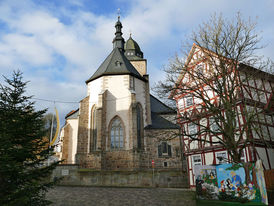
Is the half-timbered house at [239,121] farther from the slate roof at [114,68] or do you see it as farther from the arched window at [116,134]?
the slate roof at [114,68]

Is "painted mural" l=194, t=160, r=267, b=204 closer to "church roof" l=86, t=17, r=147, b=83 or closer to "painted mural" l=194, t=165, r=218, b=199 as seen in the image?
"painted mural" l=194, t=165, r=218, b=199

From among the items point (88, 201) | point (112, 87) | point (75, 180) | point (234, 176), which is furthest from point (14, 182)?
point (112, 87)

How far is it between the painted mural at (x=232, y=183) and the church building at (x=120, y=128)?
8.90 m

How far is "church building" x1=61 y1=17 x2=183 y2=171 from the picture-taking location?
20.4 m

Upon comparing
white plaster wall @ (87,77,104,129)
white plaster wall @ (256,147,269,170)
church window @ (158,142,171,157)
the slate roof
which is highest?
the slate roof

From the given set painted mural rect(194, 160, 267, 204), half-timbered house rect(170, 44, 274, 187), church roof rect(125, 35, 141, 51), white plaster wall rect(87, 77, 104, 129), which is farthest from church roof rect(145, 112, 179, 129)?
church roof rect(125, 35, 141, 51)

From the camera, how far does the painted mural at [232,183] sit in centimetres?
868

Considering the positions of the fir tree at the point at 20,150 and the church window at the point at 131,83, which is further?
the church window at the point at 131,83

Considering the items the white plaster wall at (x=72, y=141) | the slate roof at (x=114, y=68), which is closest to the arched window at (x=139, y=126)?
the slate roof at (x=114, y=68)

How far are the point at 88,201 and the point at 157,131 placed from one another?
1298 cm

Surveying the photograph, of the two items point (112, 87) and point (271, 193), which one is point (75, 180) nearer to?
point (112, 87)

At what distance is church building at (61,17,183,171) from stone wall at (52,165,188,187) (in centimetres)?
277

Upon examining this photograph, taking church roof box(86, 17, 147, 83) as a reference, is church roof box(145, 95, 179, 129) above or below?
below

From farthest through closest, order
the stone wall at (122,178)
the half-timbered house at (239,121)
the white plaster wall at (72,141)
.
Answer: the white plaster wall at (72,141) < the stone wall at (122,178) < the half-timbered house at (239,121)
